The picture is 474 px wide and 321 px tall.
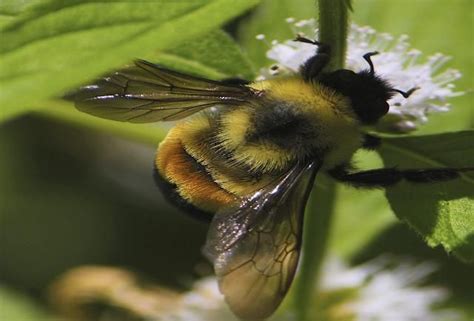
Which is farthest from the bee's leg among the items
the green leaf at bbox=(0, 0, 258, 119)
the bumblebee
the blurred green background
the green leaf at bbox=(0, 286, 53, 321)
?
the green leaf at bbox=(0, 286, 53, 321)

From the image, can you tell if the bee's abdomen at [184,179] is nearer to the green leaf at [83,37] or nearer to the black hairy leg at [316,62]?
the black hairy leg at [316,62]

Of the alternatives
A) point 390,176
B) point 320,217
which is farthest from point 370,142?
point 320,217

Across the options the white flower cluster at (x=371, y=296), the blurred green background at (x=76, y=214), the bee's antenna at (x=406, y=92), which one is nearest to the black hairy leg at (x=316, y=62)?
the bee's antenna at (x=406, y=92)

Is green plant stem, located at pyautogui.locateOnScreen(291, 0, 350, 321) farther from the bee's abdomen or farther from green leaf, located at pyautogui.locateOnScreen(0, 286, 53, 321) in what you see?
green leaf, located at pyautogui.locateOnScreen(0, 286, 53, 321)

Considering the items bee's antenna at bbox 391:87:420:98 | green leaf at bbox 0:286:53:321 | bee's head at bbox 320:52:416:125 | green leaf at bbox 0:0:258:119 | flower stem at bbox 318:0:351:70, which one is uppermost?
green leaf at bbox 0:0:258:119

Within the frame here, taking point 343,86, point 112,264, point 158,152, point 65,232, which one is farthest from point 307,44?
point 65,232

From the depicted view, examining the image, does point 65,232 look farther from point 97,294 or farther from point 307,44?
point 307,44
